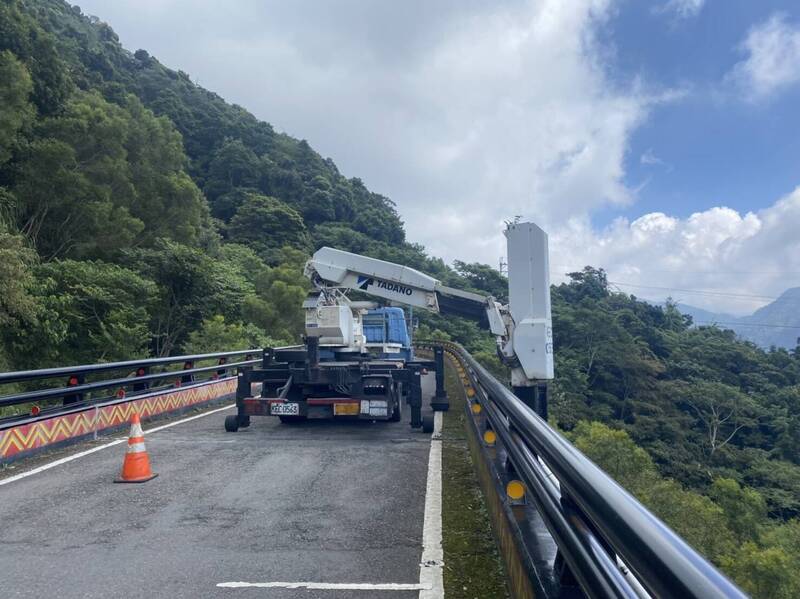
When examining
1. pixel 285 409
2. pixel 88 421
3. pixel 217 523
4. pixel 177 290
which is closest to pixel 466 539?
pixel 217 523

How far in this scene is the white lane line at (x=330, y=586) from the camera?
335 centimetres

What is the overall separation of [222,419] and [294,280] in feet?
77.3

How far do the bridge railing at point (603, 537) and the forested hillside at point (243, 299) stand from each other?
15.7m

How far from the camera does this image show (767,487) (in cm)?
4181

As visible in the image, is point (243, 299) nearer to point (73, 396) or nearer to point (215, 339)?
point (215, 339)

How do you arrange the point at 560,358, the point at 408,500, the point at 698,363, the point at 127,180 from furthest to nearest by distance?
the point at 698,363 → the point at 560,358 → the point at 127,180 → the point at 408,500

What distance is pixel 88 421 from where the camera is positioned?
7.80 m

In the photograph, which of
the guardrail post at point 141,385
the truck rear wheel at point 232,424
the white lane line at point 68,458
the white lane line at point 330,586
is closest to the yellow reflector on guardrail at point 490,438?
the white lane line at point 330,586

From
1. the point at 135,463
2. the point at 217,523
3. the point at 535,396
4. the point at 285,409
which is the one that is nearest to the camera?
the point at 217,523

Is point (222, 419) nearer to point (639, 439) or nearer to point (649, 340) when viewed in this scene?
point (639, 439)

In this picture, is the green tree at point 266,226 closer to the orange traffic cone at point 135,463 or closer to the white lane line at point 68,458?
the white lane line at point 68,458

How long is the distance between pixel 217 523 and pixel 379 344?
7.18 m

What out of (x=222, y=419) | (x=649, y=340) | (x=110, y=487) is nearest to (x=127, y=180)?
A: (x=222, y=419)

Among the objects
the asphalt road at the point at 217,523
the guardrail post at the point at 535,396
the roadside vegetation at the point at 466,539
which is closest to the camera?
the roadside vegetation at the point at 466,539
